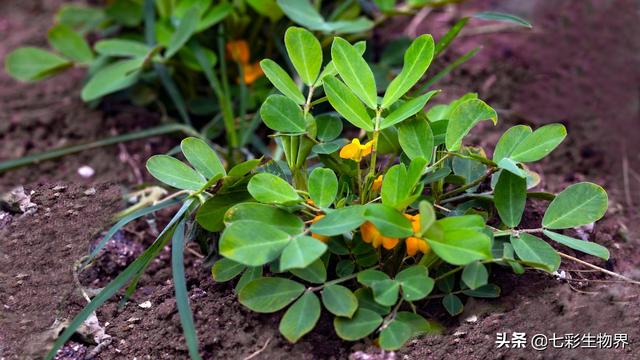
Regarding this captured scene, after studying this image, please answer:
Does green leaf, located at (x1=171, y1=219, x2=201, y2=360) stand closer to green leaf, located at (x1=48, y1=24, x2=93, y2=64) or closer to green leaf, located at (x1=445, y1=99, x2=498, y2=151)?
green leaf, located at (x1=445, y1=99, x2=498, y2=151)

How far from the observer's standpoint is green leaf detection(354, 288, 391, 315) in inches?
45.2

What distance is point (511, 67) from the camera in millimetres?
2133

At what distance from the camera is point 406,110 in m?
1.22

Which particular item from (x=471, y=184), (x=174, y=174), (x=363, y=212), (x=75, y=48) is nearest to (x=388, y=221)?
(x=363, y=212)

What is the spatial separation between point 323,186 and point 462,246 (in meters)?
0.21

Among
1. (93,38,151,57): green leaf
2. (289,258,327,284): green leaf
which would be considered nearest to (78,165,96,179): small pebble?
(93,38,151,57): green leaf

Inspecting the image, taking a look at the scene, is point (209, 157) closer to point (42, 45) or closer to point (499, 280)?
point (499, 280)

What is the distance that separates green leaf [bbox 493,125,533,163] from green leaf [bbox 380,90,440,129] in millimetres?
137

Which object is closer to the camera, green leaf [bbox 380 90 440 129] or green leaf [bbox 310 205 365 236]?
green leaf [bbox 310 205 365 236]

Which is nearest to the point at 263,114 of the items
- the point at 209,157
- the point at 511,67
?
the point at 209,157

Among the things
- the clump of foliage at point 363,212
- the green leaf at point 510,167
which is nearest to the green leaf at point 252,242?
the clump of foliage at point 363,212

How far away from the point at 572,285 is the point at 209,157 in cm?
60

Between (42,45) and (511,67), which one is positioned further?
(42,45)

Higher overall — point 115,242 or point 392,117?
point 392,117
